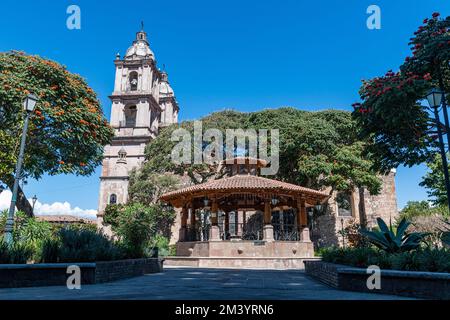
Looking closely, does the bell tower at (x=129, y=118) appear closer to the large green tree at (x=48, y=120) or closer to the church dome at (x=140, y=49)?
the church dome at (x=140, y=49)

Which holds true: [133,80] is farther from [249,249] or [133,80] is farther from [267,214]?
[249,249]

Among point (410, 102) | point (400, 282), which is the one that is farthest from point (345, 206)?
point (400, 282)

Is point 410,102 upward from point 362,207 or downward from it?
upward

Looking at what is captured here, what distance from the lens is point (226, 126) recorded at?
32156mm

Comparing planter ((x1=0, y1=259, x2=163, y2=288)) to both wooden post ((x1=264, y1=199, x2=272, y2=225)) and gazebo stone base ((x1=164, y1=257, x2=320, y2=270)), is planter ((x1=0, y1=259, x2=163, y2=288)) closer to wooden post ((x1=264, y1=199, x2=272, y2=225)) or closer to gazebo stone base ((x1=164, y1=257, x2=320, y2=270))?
gazebo stone base ((x1=164, y1=257, x2=320, y2=270))

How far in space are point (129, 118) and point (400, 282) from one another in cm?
3761

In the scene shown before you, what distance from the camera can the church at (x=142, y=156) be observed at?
103ft

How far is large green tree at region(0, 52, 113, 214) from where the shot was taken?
16.1 meters

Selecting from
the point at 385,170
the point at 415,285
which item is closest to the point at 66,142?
the point at 385,170

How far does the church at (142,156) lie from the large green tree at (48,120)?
10215mm

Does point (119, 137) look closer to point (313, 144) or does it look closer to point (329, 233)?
point (313, 144)

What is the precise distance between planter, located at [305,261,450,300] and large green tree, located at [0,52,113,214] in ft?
50.2

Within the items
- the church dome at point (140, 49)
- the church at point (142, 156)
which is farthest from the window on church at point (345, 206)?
the church dome at point (140, 49)

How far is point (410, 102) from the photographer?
Result: 10.6 m
